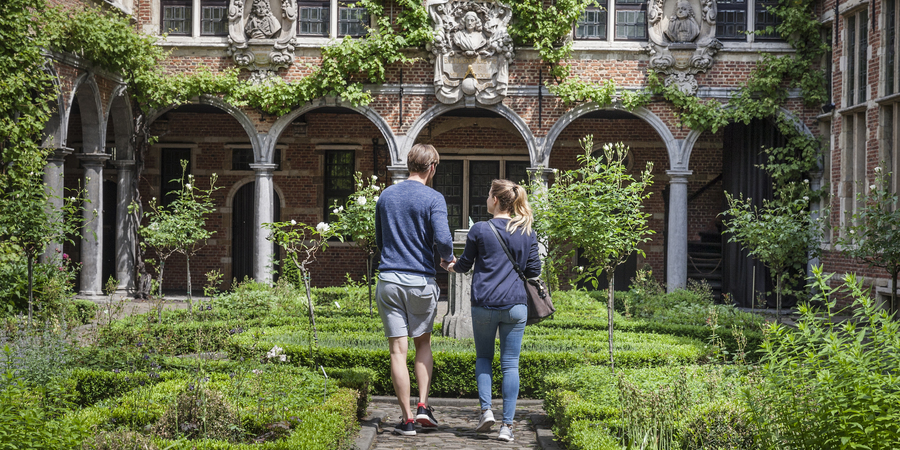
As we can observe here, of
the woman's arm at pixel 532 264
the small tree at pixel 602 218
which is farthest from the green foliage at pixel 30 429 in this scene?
the small tree at pixel 602 218

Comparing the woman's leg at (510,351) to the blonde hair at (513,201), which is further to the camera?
the blonde hair at (513,201)

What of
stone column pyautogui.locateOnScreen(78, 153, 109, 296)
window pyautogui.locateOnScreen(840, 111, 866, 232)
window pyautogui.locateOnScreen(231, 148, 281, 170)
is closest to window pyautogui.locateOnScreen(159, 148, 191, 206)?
window pyautogui.locateOnScreen(231, 148, 281, 170)

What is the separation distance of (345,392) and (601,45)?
9808mm

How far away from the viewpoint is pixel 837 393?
3215 mm

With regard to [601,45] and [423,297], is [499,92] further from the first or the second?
[423,297]

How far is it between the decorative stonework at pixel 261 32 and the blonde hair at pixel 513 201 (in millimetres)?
9511

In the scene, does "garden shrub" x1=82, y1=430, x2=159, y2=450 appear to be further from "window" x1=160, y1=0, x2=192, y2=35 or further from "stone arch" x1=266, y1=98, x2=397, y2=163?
"window" x1=160, y1=0, x2=192, y2=35

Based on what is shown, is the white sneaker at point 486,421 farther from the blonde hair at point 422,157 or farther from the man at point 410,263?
the blonde hair at point 422,157

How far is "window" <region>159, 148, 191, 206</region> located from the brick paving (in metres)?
11.7

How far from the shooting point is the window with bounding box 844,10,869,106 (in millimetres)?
11591

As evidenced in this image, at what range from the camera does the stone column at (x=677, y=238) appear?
1349cm

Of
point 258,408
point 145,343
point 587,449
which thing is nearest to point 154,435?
point 258,408

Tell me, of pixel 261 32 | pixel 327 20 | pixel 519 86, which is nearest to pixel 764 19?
pixel 519 86

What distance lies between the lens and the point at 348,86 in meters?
13.6
